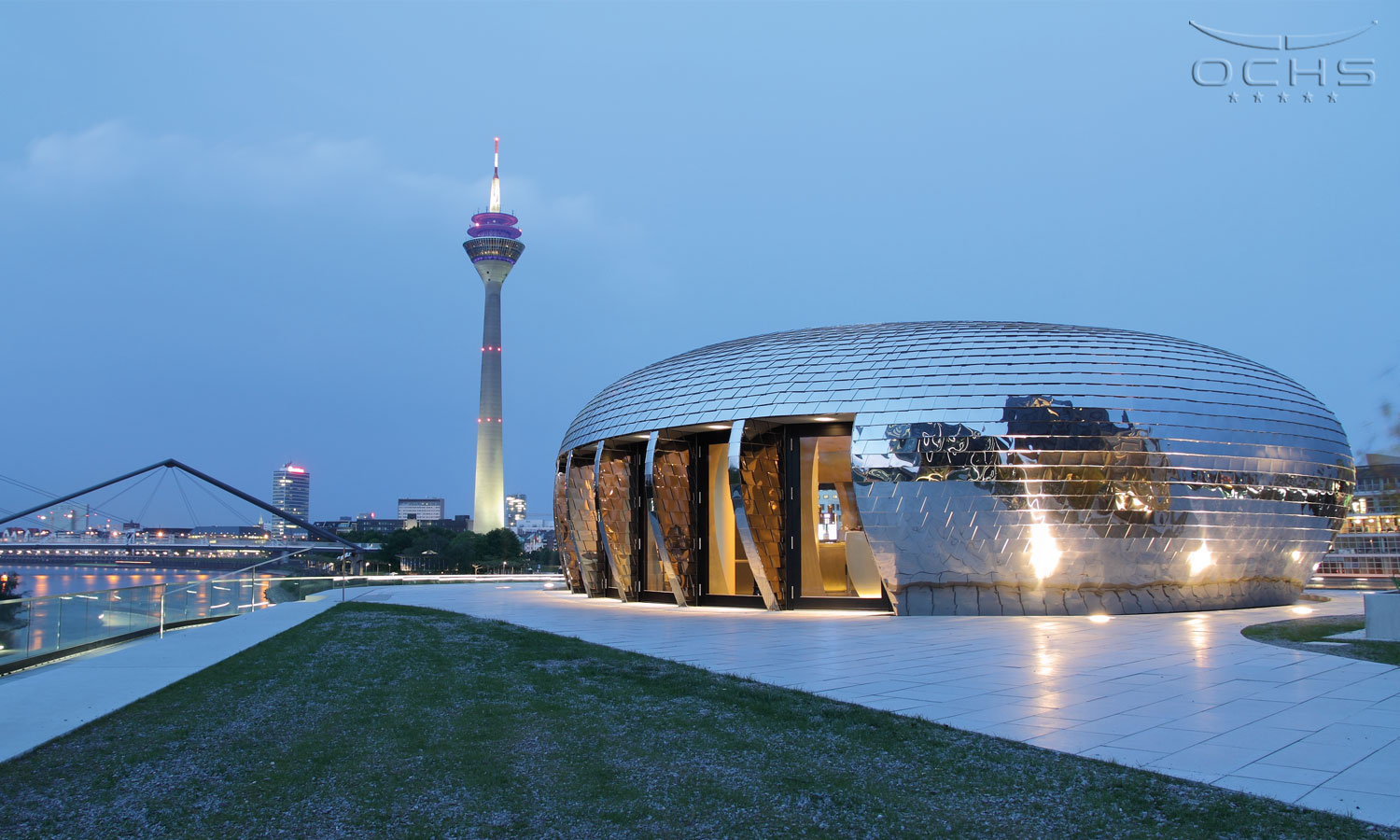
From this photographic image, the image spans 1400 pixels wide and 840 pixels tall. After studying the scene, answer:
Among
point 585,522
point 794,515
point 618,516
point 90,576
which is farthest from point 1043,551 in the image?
point 90,576

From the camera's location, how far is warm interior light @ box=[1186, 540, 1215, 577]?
79.0ft

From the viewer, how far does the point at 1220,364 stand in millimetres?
26797

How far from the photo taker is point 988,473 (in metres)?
23.2

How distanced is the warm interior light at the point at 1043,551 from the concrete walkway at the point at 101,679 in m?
18.6

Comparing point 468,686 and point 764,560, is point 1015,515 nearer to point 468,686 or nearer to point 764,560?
point 764,560

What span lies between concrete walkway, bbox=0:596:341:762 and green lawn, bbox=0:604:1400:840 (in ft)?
1.58

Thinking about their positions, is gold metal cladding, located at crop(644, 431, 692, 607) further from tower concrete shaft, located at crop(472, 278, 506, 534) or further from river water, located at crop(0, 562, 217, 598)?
tower concrete shaft, located at crop(472, 278, 506, 534)

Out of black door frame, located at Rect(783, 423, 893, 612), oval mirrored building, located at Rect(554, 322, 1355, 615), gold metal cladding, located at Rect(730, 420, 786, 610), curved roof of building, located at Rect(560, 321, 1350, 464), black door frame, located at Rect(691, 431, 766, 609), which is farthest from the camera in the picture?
black door frame, located at Rect(691, 431, 766, 609)

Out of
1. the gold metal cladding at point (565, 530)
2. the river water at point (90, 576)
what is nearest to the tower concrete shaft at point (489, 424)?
the river water at point (90, 576)

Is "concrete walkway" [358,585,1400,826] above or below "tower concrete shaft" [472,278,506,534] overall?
below

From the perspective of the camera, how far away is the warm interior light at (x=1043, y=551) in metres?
23.0

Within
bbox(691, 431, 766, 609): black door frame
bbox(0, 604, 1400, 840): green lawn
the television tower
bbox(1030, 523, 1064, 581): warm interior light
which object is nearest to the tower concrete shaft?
the television tower

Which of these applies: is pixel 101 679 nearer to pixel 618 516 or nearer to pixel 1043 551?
pixel 618 516

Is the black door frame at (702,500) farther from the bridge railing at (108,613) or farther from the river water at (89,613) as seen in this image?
the river water at (89,613)
